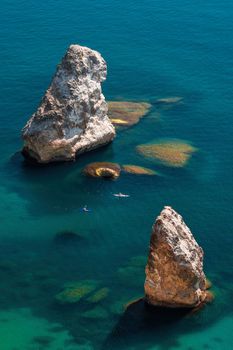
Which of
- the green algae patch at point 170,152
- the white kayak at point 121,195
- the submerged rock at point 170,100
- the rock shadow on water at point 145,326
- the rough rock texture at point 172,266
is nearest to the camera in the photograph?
the rock shadow on water at point 145,326

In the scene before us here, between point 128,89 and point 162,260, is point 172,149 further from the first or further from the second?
point 162,260

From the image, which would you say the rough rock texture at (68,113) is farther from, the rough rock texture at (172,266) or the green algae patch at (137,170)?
the rough rock texture at (172,266)

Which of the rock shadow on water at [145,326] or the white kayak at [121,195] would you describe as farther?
the white kayak at [121,195]

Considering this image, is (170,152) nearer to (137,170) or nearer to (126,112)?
(137,170)

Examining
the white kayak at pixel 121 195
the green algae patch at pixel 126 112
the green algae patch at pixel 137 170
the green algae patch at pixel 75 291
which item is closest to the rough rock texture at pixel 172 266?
the green algae patch at pixel 75 291

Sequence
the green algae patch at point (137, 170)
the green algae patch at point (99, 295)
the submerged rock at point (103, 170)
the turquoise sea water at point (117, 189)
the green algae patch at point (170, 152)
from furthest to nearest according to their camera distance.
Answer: the green algae patch at point (170, 152)
the green algae patch at point (137, 170)
the submerged rock at point (103, 170)
the green algae patch at point (99, 295)
the turquoise sea water at point (117, 189)

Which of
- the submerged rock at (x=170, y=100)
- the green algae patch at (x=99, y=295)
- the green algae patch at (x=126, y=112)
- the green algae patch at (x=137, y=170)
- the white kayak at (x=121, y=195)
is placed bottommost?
the green algae patch at (x=99, y=295)
